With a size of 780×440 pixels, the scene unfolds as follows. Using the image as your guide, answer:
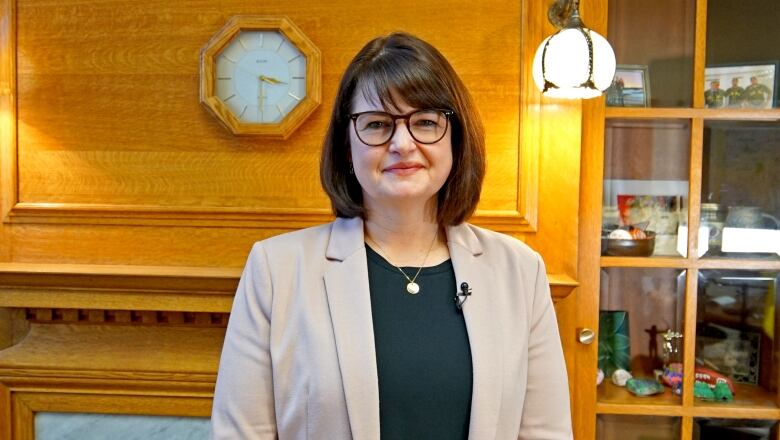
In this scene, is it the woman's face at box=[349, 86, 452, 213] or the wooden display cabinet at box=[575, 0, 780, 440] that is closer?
the woman's face at box=[349, 86, 452, 213]

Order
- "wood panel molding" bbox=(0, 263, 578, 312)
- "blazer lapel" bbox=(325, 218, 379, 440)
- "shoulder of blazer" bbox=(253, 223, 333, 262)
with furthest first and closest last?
"wood panel molding" bbox=(0, 263, 578, 312) → "shoulder of blazer" bbox=(253, 223, 333, 262) → "blazer lapel" bbox=(325, 218, 379, 440)

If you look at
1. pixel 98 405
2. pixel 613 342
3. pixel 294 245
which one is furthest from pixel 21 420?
pixel 613 342

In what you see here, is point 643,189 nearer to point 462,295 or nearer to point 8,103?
point 462,295

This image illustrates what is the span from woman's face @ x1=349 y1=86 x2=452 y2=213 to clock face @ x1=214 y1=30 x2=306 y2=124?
577 millimetres

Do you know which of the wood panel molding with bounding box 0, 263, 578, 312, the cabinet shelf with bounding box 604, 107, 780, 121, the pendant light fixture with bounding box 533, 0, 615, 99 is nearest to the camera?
the pendant light fixture with bounding box 533, 0, 615, 99

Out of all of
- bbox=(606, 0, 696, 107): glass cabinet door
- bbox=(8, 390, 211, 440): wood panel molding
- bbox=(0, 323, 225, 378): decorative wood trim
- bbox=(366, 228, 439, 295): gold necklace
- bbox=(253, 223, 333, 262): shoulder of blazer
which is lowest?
bbox=(8, 390, 211, 440): wood panel molding

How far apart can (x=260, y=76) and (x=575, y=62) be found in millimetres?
797

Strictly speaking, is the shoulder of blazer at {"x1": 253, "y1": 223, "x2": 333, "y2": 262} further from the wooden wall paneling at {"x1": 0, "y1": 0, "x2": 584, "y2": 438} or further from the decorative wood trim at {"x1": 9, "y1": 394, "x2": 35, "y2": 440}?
the decorative wood trim at {"x1": 9, "y1": 394, "x2": 35, "y2": 440}

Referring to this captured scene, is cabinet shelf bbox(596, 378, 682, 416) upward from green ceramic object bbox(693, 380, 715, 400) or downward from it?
downward

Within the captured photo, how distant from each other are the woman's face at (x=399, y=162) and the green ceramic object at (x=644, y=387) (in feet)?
3.32

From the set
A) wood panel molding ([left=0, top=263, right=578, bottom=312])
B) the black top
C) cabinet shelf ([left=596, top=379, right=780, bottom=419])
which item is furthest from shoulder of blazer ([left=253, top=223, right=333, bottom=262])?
cabinet shelf ([left=596, top=379, right=780, bottom=419])

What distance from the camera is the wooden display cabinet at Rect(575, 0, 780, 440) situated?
167 centimetres

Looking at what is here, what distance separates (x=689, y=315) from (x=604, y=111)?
0.60 metres

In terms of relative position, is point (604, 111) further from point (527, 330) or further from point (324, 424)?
point (324, 424)
